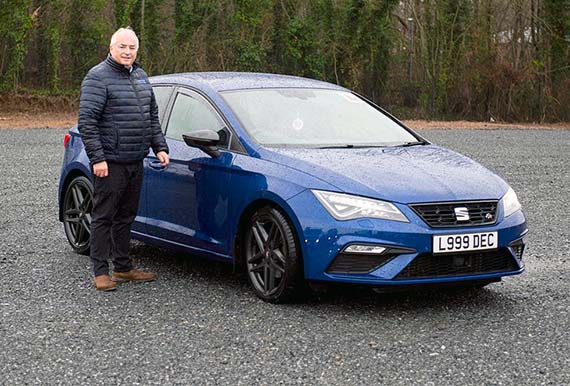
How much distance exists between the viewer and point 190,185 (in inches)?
278

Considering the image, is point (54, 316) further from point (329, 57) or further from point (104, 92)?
point (329, 57)

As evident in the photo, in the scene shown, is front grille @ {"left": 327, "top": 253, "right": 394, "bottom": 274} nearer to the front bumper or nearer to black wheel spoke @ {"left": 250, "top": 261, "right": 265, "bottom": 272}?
the front bumper

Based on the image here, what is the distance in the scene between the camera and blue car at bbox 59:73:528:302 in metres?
6.00

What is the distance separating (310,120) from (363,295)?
1.35 m

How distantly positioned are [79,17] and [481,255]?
3159 centimetres

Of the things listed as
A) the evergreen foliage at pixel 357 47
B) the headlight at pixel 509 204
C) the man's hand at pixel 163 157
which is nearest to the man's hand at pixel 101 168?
the man's hand at pixel 163 157

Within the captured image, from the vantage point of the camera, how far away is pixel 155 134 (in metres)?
7.08

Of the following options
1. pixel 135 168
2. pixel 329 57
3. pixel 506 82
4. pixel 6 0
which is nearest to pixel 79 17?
pixel 6 0

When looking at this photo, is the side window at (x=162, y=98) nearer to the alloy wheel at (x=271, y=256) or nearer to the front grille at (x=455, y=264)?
the alloy wheel at (x=271, y=256)

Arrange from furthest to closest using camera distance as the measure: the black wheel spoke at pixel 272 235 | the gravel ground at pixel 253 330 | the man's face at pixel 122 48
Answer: the man's face at pixel 122 48 < the black wheel spoke at pixel 272 235 < the gravel ground at pixel 253 330

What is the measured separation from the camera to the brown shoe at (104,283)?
6.90 m

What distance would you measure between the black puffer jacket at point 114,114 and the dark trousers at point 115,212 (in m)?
0.12

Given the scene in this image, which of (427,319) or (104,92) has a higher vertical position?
(104,92)

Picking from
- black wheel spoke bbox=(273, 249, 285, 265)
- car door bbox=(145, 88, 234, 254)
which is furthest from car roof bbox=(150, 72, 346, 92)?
black wheel spoke bbox=(273, 249, 285, 265)
